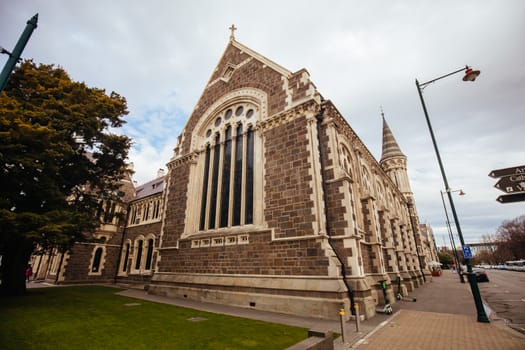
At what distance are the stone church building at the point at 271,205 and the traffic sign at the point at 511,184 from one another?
4.96 meters

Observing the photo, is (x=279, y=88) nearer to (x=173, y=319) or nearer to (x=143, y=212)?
(x=173, y=319)

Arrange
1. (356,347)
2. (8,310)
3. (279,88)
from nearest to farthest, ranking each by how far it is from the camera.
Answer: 1. (356,347)
2. (8,310)
3. (279,88)

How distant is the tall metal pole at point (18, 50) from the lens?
5550 mm

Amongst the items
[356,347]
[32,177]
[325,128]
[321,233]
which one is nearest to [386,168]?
[325,128]

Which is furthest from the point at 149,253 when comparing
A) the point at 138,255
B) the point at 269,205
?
the point at 269,205

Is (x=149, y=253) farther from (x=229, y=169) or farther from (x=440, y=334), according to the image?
(x=440, y=334)

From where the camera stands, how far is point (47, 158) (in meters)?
10.7

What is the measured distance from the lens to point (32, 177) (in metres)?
11.2

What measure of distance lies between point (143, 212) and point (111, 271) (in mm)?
7087

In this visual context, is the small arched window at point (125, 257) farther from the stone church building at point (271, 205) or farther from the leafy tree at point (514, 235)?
the leafy tree at point (514, 235)

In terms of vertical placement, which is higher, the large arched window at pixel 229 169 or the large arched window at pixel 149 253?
the large arched window at pixel 229 169

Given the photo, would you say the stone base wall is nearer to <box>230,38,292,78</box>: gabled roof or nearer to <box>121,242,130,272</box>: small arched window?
<box>230,38,292,78</box>: gabled roof

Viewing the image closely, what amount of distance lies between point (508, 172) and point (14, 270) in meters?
23.3

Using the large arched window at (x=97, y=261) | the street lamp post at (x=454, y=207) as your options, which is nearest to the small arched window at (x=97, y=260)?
the large arched window at (x=97, y=261)
